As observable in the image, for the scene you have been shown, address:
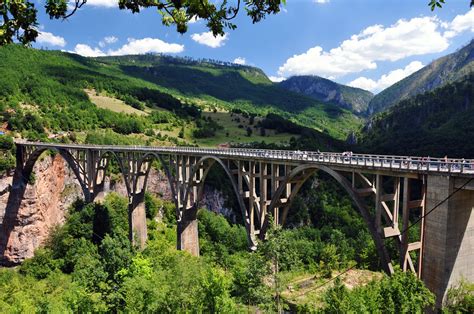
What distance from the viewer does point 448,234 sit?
59.9 feet

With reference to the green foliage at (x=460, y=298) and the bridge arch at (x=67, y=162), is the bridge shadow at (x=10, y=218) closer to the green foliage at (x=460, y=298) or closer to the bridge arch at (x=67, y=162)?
the bridge arch at (x=67, y=162)

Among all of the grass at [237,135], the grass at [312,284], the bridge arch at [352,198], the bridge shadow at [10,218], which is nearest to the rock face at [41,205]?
the bridge shadow at [10,218]

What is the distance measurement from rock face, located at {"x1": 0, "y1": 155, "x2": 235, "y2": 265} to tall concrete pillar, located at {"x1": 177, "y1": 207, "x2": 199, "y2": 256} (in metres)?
33.5

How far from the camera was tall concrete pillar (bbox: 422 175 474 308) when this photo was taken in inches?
716

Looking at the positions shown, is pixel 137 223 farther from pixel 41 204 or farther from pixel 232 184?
pixel 232 184

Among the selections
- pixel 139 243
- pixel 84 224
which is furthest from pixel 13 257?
pixel 139 243

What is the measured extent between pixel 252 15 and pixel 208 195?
7754 cm

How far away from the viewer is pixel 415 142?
123750 mm

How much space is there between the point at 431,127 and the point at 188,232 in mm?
150699

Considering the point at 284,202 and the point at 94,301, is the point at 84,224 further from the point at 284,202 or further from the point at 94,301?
the point at 284,202

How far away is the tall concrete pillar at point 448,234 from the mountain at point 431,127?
9554 cm

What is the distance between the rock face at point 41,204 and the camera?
61.4m

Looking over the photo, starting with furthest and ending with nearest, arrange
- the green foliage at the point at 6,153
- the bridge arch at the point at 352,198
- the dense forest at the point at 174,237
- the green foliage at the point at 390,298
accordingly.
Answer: the green foliage at the point at 6,153 → the dense forest at the point at 174,237 → the bridge arch at the point at 352,198 → the green foliage at the point at 390,298

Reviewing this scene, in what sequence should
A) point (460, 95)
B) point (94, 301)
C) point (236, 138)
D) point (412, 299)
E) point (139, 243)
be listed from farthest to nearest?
point (460, 95)
point (236, 138)
point (139, 243)
point (94, 301)
point (412, 299)
